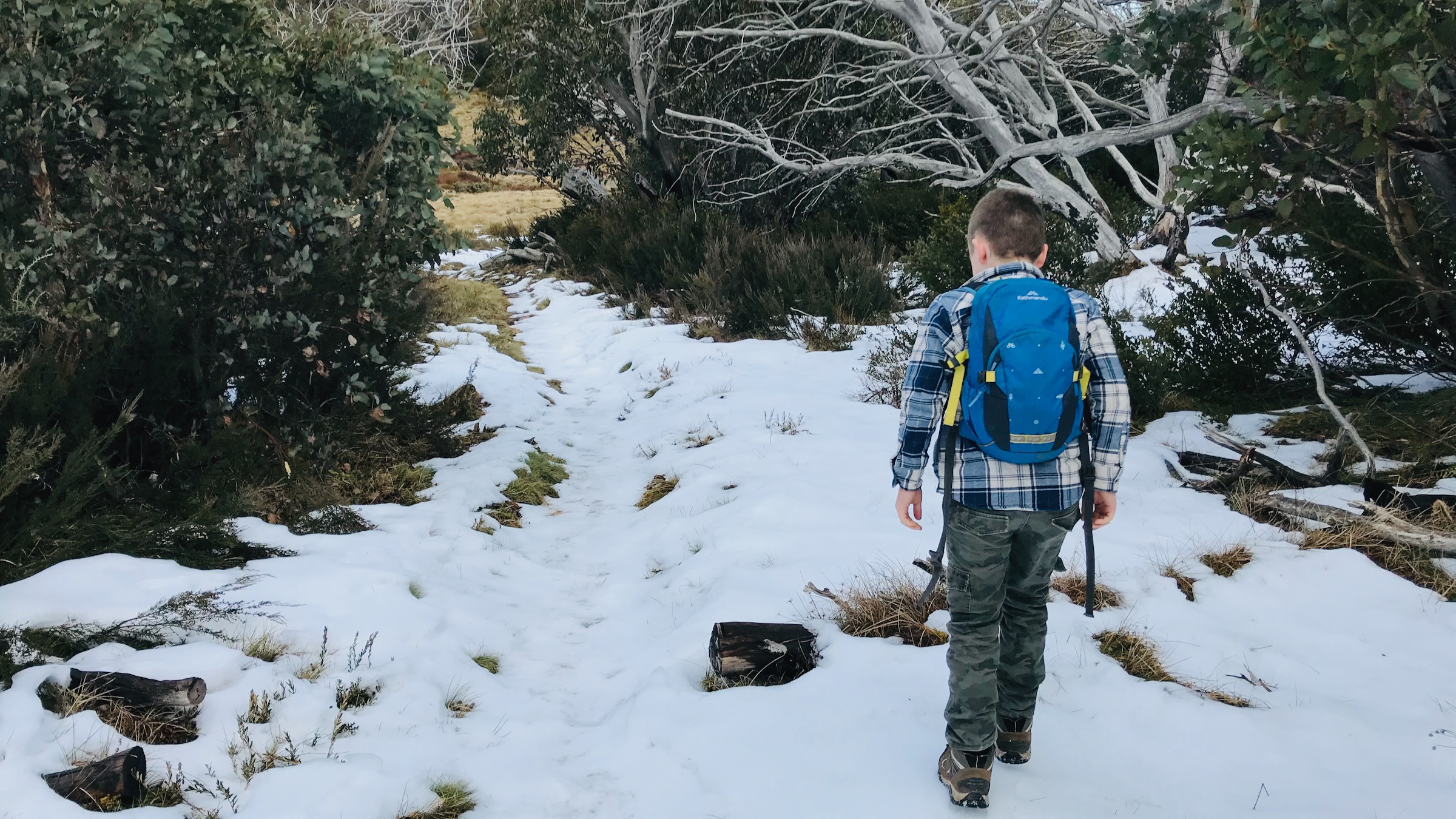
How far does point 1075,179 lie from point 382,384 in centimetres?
719

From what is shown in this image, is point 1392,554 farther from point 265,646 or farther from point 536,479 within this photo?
point 536,479

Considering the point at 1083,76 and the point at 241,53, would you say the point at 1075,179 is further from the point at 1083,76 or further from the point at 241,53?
the point at 241,53

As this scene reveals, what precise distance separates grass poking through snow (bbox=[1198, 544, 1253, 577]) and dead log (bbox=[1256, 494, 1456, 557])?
0.38 m

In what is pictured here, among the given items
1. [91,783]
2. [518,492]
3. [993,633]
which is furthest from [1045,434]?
[518,492]

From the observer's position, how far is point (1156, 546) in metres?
3.60

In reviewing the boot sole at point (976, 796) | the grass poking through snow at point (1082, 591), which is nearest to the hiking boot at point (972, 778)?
the boot sole at point (976, 796)

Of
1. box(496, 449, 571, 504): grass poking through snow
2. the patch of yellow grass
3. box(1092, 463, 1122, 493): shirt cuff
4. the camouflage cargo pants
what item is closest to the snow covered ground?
the camouflage cargo pants

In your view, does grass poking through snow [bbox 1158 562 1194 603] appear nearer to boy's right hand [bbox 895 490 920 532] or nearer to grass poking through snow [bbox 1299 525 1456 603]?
grass poking through snow [bbox 1299 525 1456 603]

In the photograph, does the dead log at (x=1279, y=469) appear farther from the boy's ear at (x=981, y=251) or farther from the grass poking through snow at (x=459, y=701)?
the grass poking through snow at (x=459, y=701)

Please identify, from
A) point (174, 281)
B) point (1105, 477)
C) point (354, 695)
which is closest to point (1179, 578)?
point (1105, 477)

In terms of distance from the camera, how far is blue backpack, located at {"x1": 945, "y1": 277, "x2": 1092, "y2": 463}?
2.08 m

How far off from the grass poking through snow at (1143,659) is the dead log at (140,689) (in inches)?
113

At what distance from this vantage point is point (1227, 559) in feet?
11.3

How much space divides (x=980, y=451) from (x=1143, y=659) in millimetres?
1219
